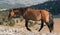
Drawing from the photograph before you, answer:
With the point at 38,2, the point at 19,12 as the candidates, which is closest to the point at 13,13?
the point at 19,12

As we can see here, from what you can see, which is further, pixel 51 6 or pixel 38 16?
pixel 51 6

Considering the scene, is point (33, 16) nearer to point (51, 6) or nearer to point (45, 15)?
point (45, 15)

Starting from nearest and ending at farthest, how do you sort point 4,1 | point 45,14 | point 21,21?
point 45,14 → point 21,21 → point 4,1

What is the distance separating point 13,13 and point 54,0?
41.9ft

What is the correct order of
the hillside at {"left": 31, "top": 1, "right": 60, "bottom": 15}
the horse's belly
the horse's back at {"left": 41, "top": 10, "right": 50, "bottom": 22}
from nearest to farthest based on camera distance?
1. the horse's back at {"left": 41, "top": 10, "right": 50, "bottom": 22}
2. the horse's belly
3. the hillside at {"left": 31, "top": 1, "right": 60, "bottom": 15}

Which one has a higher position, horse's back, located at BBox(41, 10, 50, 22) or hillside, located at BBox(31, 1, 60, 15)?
horse's back, located at BBox(41, 10, 50, 22)

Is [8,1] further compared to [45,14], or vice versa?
[8,1]

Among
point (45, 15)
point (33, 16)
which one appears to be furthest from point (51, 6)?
point (45, 15)

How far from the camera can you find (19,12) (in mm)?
11961

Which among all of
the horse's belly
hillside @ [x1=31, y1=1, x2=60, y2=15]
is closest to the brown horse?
the horse's belly

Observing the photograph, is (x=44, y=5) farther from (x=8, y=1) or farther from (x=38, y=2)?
(x=8, y=1)

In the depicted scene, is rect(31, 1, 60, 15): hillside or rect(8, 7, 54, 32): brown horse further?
rect(31, 1, 60, 15): hillside

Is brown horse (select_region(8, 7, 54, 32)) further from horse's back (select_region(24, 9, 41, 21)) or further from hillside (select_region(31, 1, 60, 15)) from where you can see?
hillside (select_region(31, 1, 60, 15))

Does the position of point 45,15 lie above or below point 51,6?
above
